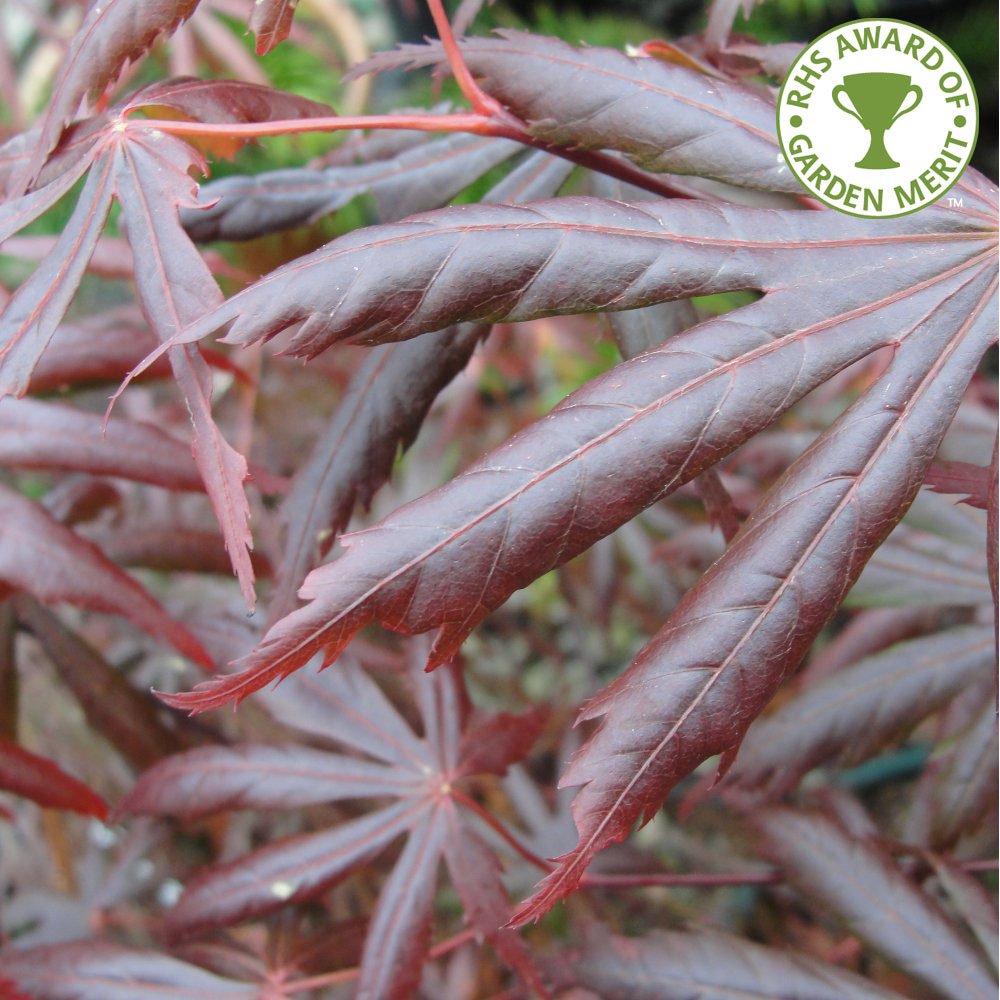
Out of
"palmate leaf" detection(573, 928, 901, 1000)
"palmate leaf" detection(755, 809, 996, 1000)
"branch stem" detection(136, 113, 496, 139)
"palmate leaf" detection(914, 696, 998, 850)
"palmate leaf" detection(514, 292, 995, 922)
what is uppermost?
"branch stem" detection(136, 113, 496, 139)

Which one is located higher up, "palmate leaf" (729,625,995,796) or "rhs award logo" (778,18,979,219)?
"rhs award logo" (778,18,979,219)

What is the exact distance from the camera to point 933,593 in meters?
0.74

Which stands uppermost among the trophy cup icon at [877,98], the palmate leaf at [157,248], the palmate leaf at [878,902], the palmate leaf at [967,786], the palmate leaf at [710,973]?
the trophy cup icon at [877,98]

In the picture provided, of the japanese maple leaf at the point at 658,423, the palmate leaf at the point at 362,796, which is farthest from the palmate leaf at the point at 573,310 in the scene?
the palmate leaf at the point at 362,796

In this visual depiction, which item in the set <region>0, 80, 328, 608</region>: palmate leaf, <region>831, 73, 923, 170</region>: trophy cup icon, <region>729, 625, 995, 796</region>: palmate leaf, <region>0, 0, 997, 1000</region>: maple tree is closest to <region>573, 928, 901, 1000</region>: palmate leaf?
<region>0, 0, 997, 1000</region>: maple tree

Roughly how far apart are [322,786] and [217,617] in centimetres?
16

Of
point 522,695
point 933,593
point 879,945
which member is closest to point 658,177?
point 933,593

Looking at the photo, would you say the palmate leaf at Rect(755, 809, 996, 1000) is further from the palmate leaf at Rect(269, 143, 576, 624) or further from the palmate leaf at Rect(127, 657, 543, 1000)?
the palmate leaf at Rect(269, 143, 576, 624)

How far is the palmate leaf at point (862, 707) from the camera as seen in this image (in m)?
0.72

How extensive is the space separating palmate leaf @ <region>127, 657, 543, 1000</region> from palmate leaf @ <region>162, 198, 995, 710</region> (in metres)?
0.29

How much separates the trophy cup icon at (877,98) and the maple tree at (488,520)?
49 mm

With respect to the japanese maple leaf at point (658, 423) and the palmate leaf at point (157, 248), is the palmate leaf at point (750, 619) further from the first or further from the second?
the palmate leaf at point (157, 248)

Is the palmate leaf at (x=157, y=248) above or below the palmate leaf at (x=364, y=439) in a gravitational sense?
above

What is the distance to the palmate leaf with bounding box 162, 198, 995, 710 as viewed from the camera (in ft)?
1.30
